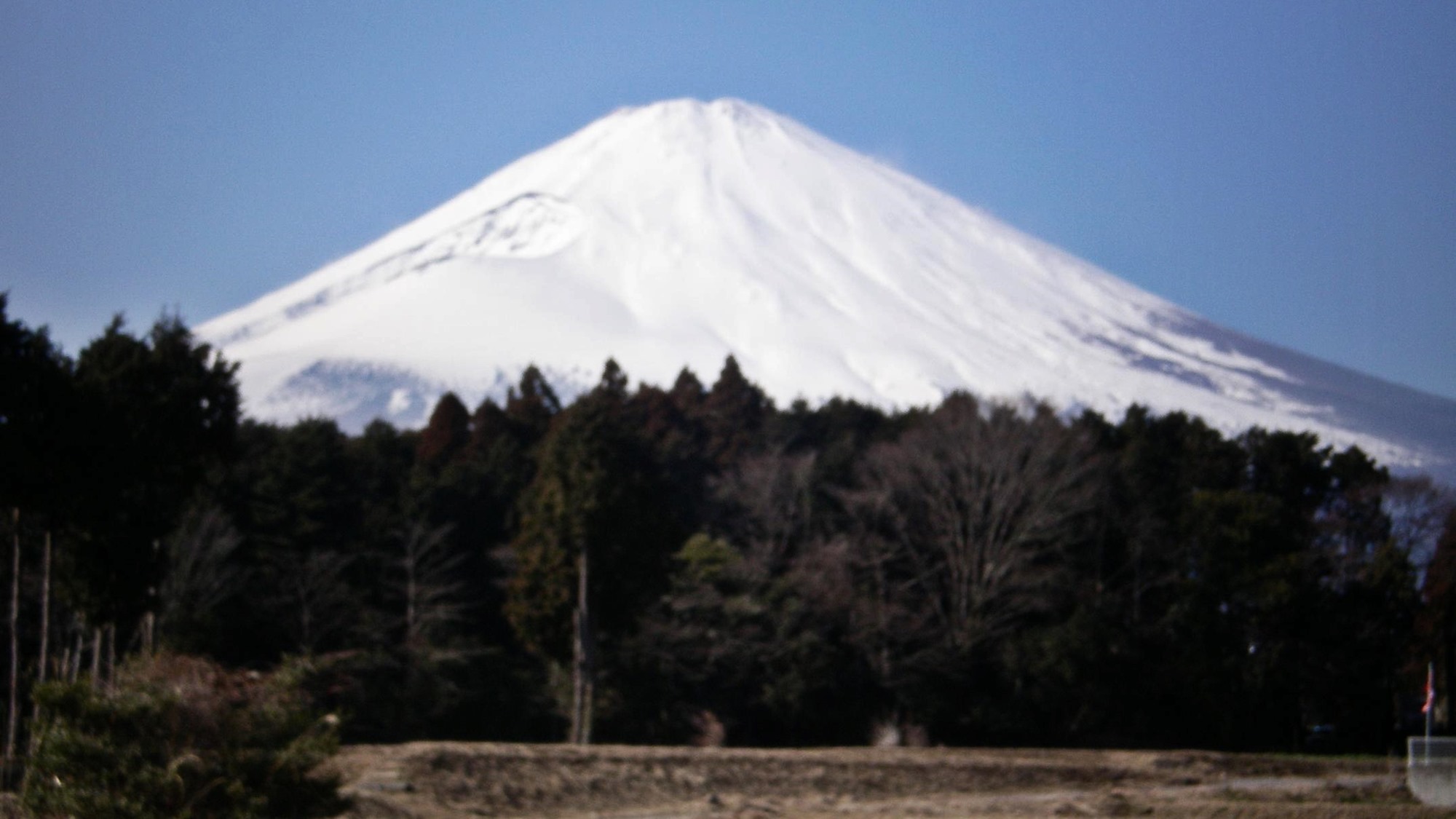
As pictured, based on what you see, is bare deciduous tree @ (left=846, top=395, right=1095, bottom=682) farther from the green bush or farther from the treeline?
the green bush

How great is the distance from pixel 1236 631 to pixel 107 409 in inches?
882

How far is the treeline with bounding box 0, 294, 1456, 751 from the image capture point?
1168 inches

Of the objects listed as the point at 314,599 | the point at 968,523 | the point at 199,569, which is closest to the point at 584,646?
the point at 314,599

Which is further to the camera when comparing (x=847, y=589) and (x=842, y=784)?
(x=847, y=589)

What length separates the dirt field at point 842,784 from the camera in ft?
54.0

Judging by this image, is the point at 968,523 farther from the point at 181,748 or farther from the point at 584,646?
the point at 181,748

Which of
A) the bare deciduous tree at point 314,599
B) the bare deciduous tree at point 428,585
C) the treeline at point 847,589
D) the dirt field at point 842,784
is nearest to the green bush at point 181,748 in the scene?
the dirt field at point 842,784

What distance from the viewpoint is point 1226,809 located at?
1612cm

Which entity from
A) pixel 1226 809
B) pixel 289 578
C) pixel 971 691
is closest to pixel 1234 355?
pixel 971 691

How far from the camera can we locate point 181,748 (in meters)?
11.5

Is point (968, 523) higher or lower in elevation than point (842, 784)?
higher

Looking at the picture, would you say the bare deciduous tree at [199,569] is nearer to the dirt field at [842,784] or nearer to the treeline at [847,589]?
the treeline at [847,589]

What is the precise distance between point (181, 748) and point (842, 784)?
1048 cm

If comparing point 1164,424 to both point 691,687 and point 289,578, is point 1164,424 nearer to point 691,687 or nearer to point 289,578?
point 691,687
